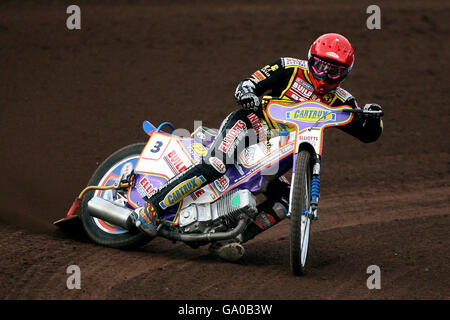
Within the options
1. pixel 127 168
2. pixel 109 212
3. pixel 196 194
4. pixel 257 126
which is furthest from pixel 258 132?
pixel 109 212

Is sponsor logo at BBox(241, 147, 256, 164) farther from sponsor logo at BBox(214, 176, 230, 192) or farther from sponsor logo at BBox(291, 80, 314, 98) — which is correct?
sponsor logo at BBox(291, 80, 314, 98)

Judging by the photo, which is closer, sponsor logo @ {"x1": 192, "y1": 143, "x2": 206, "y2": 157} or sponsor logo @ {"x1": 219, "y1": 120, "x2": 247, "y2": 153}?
sponsor logo @ {"x1": 219, "y1": 120, "x2": 247, "y2": 153}

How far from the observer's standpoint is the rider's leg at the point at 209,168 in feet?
24.1

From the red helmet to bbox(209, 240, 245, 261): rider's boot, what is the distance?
175cm

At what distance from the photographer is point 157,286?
6.55m

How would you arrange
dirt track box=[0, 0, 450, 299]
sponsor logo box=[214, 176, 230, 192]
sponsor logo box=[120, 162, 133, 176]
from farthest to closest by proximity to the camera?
sponsor logo box=[120, 162, 133, 176] → sponsor logo box=[214, 176, 230, 192] → dirt track box=[0, 0, 450, 299]

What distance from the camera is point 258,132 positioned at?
24.9 feet

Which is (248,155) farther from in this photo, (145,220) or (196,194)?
(145,220)

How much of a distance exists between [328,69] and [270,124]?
2.52 feet

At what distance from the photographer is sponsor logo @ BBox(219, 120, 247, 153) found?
7.36 metres

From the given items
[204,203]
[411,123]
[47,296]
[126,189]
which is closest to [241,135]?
[204,203]

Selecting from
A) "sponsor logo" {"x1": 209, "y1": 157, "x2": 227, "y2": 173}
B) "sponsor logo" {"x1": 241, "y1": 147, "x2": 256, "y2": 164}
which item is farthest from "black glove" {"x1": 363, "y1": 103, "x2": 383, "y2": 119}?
"sponsor logo" {"x1": 209, "y1": 157, "x2": 227, "y2": 173}

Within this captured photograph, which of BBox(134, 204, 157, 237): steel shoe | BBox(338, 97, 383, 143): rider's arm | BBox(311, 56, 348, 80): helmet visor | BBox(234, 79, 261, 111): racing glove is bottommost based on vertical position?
BBox(134, 204, 157, 237): steel shoe

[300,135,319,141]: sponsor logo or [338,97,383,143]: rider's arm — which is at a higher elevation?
[338,97,383,143]: rider's arm
